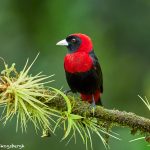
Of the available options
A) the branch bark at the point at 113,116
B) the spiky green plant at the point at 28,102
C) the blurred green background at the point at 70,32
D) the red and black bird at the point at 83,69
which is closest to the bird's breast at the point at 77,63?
the red and black bird at the point at 83,69

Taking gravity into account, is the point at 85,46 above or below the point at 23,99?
below

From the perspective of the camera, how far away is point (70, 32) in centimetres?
725

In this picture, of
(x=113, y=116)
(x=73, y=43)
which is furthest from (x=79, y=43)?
(x=113, y=116)

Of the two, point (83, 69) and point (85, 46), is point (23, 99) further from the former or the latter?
point (85, 46)

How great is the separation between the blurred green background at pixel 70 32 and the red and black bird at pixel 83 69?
2.40 metres

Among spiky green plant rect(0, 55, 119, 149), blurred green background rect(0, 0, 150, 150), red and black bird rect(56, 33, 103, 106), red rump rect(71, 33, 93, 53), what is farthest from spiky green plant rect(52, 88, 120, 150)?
blurred green background rect(0, 0, 150, 150)

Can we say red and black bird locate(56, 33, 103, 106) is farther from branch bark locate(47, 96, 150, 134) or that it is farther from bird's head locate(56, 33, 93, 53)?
branch bark locate(47, 96, 150, 134)

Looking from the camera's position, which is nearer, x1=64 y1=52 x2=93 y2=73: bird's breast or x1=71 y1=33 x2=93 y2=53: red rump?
x1=64 y1=52 x2=93 y2=73: bird's breast

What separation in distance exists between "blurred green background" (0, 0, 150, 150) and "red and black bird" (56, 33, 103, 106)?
240 cm

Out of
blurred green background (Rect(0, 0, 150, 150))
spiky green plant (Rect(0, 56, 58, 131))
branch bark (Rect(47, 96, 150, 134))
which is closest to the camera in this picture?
spiky green plant (Rect(0, 56, 58, 131))

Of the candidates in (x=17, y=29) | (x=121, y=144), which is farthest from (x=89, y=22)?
(x=121, y=144)

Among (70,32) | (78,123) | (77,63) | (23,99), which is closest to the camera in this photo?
(23,99)

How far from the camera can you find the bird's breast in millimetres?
4145

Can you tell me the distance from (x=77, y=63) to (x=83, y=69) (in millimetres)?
84
